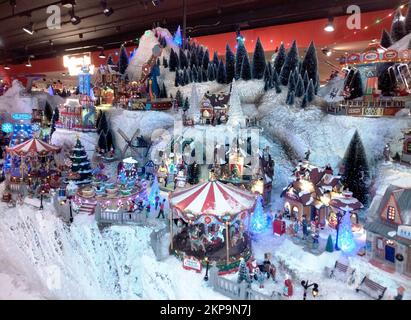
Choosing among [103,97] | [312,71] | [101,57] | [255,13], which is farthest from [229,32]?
[101,57]

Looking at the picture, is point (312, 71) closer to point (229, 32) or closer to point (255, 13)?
point (255, 13)

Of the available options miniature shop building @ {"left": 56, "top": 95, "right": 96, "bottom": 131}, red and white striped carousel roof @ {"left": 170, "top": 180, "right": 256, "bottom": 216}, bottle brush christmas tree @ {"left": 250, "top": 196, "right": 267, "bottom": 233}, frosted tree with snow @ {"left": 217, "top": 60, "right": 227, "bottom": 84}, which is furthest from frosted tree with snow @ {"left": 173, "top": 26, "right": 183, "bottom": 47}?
red and white striped carousel roof @ {"left": 170, "top": 180, "right": 256, "bottom": 216}

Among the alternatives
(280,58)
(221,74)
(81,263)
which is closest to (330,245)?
(81,263)

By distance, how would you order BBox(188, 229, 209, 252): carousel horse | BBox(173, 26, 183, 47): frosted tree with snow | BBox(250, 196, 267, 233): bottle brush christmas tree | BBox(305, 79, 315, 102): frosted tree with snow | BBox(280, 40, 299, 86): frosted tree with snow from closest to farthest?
1. BBox(188, 229, 209, 252): carousel horse
2. BBox(250, 196, 267, 233): bottle brush christmas tree
3. BBox(305, 79, 315, 102): frosted tree with snow
4. BBox(280, 40, 299, 86): frosted tree with snow
5. BBox(173, 26, 183, 47): frosted tree with snow

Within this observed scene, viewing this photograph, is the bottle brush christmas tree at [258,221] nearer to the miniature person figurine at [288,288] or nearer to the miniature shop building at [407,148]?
the miniature person figurine at [288,288]

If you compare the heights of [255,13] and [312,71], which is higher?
[255,13]

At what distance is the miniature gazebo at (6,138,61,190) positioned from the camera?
1660 centimetres

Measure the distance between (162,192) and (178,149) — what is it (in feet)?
7.35

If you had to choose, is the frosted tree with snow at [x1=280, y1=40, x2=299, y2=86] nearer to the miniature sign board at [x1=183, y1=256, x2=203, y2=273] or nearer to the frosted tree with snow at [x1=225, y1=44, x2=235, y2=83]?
the frosted tree with snow at [x1=225, y1=44, x2=235, y2=83]

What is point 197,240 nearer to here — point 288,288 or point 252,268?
point 252,268

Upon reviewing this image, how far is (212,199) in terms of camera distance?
33.2 ft

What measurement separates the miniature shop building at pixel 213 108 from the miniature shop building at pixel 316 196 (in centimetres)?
631

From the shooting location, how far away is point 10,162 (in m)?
18.2

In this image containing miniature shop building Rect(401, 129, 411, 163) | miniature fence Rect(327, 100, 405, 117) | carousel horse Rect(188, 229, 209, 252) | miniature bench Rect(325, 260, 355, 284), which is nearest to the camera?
miniature bench Rect(325, 260, 355, 284)
